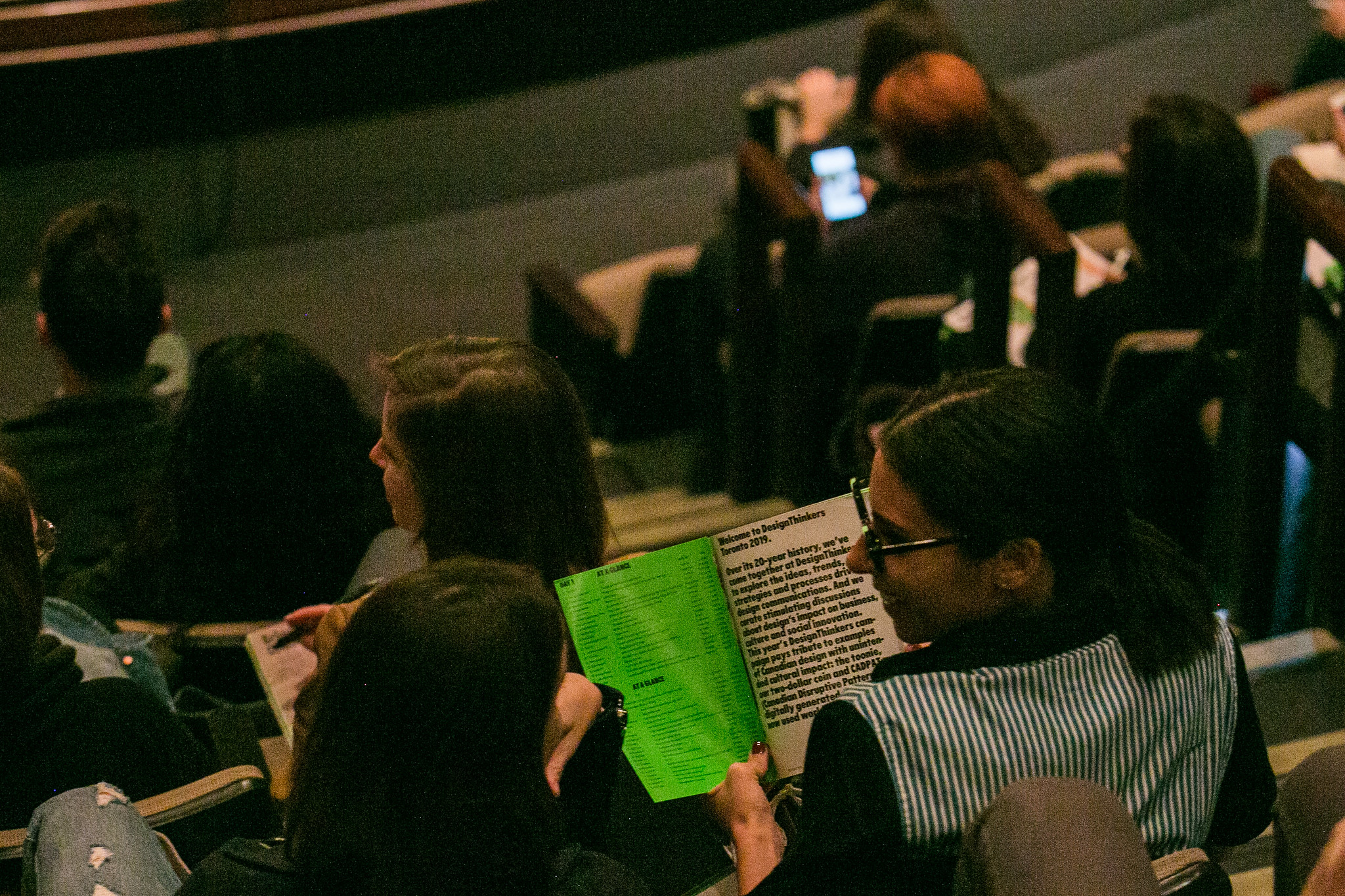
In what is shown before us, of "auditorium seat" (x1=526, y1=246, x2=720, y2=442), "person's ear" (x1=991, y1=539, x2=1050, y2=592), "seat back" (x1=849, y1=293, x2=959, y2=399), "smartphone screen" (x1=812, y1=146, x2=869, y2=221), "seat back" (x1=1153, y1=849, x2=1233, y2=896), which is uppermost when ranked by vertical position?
"person's ear" (x1=991, y1=539, x2=1050, y2=592)

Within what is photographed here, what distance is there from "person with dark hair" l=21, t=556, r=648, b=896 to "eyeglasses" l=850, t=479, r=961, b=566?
14.4 inches

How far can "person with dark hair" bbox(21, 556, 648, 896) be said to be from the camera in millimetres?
1229

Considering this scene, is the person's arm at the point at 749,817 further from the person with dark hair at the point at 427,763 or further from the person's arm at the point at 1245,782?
the person's arm at the point at 1245,782

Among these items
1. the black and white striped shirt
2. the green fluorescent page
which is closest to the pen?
the green fluorescent page

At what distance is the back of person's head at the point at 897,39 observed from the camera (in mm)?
4180

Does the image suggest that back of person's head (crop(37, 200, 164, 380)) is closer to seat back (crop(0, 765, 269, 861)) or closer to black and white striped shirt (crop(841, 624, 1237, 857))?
seat back (crop(0, 765, 269, 861))

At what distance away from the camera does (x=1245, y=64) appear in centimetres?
653

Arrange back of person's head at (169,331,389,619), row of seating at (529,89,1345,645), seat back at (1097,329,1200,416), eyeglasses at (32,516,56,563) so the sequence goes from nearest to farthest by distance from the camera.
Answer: eyeglasses at (32,516,56,563) < back of person's head at (169,331,389,619) < row of seating at (529,89,1345,645) < seat back at (1097,329,1200,416)

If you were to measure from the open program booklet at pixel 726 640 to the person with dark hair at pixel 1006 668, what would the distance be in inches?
2.0

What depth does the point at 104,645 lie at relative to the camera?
2092 mm

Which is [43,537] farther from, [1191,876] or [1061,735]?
Answer: [1191,876]

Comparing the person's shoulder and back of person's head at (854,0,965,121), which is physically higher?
back of person's head at (854,0,965,121)

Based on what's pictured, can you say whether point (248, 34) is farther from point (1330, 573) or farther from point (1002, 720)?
point (1002, 720)

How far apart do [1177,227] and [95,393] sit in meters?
2.13
